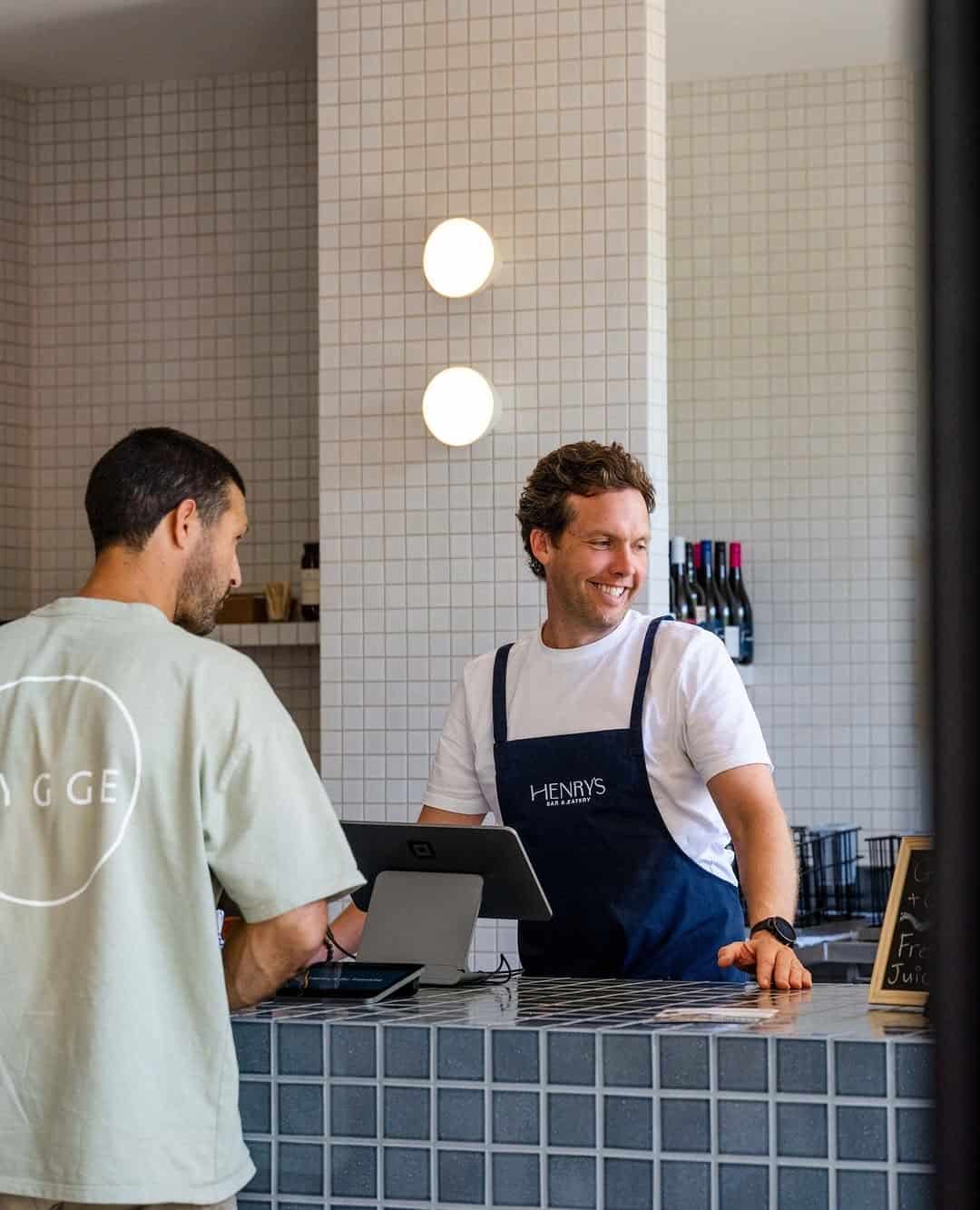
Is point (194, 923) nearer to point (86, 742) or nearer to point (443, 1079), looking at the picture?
point (86, 742)

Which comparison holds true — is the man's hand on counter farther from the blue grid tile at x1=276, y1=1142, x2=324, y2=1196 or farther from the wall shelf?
the wall shelf

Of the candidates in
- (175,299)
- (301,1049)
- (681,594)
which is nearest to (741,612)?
(681,594)

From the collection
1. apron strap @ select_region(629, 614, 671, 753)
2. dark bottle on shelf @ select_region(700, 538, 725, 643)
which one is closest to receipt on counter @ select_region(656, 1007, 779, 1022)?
apron strap @ select_region(629, 614, 671, 753)

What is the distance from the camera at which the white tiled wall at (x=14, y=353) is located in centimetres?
462

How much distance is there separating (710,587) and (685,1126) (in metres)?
3.13

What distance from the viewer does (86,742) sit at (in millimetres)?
1416

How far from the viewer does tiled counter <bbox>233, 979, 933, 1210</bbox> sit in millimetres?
1501

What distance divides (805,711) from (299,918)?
3345mm

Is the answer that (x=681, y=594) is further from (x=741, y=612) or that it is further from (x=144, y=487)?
(x=144, y=487)

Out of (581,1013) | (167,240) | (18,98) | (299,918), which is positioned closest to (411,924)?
(581,1013)

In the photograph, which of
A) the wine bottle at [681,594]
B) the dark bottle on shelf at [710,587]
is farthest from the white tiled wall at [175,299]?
the dark bottle on shelf at [710,587]

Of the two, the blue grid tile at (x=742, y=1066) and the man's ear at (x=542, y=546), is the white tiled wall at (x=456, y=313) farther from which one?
the blue grid tile at (x=742, y=1066)

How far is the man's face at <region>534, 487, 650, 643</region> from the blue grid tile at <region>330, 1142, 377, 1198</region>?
3.36 feet

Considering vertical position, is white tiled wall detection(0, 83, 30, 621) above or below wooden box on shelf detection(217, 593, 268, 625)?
above
